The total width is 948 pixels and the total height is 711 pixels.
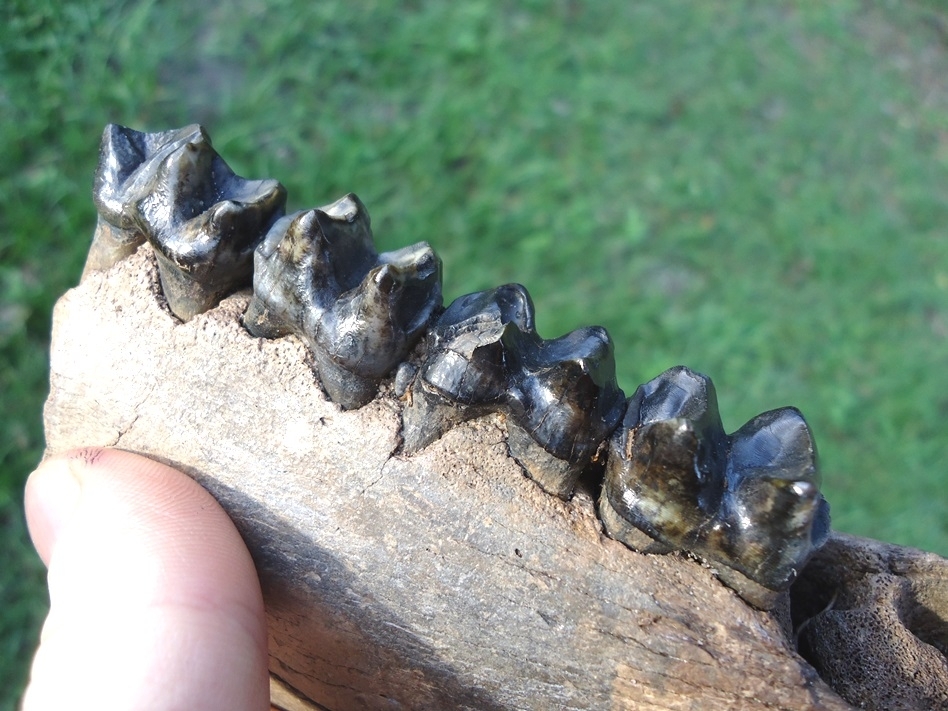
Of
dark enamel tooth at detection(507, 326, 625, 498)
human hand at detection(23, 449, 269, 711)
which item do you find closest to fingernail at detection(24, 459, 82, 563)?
human hand at detection(23, 449, 269, 711)

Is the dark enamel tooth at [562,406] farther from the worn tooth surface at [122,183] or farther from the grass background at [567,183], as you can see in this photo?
the grass background at [567,183]

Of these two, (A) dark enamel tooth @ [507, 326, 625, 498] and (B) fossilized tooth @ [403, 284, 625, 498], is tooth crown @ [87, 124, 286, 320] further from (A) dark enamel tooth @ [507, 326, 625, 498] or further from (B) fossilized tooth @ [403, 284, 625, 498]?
(A) dark enamel tooth @ [507, 326, 625, 498]

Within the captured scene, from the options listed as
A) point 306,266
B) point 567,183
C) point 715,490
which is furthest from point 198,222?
point 567,183

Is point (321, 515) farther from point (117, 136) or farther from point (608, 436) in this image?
point (117, 136)

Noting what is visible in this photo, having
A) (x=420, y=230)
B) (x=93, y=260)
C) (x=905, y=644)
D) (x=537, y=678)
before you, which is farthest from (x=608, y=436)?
(x=420, y=230)

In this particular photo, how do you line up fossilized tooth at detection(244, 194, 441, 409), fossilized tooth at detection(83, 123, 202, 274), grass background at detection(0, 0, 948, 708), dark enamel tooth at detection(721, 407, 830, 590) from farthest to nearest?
grass background at detection(0, 0, 948, 708) → fossilized tooth at detection(83, 123, 202, 274) → fossilized tooth at detection(244, 194, 441, 409) → dark enamel tooth at detection(721, 407, 830, 590)

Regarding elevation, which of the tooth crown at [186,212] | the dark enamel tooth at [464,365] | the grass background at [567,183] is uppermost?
the tooth crown at [186,212]

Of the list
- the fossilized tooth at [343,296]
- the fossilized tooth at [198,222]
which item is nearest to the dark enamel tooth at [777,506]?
the fossilized tooth at [343,296]

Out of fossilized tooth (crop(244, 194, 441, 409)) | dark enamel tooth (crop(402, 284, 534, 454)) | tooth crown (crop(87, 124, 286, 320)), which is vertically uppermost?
tooth crown (crop(87, 124, 286, 320))

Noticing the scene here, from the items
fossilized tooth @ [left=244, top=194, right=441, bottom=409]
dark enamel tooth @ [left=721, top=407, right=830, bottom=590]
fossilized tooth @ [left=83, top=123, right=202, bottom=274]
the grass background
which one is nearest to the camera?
dark enamel tooth @ [left=721, top=407, right=830, bottom=590]
